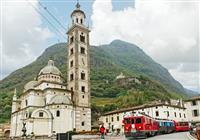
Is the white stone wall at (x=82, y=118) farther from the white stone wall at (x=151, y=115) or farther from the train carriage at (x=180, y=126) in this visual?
the train carriage at (x=180, y=126)

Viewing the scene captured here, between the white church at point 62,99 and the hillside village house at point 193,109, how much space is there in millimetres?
25503

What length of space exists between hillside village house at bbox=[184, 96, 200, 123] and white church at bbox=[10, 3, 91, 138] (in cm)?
2550

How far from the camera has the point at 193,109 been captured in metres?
58.8

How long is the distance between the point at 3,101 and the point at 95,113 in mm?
40595

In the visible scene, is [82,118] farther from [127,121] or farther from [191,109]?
[127,121]

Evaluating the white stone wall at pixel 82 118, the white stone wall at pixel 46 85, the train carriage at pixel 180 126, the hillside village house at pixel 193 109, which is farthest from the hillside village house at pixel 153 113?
the white stone wall at pixel 46 85

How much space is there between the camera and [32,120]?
4650cm

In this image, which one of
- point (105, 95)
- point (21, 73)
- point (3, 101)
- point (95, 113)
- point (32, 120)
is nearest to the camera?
Answer: point (32, 120)

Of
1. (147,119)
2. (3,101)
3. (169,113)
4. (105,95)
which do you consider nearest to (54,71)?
(169,113)

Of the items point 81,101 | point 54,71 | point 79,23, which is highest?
point 79,23

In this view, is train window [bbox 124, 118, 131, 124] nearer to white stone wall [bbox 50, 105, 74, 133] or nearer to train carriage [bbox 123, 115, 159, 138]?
train carriage [bbox 123, 115, 159, 138]

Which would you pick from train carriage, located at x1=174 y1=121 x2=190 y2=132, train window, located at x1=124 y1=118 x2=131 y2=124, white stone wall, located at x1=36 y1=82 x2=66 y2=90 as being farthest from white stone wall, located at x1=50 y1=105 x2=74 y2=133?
train window, located at x1=124 y1=118 x2=131 y2=124

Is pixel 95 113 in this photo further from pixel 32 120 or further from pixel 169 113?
pixel 32 120

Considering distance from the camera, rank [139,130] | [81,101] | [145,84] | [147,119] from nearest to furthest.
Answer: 1. [139,130]
2. [147,119]
3. [81,101]
4. [145,84]
